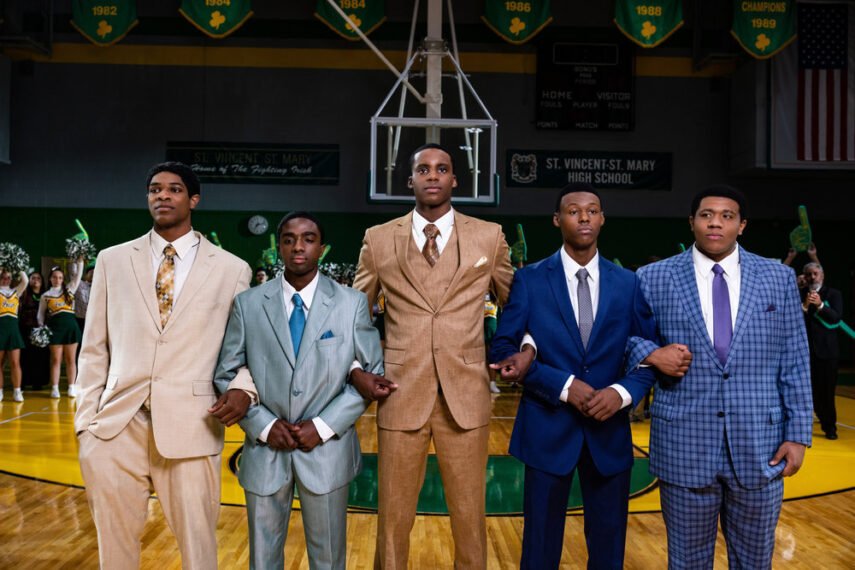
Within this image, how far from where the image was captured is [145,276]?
93.7 inches

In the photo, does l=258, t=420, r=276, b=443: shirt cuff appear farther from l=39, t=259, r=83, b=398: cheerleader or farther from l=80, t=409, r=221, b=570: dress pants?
l=39, t=259, r=83, b=398: cheerleader

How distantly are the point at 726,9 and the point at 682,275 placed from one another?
11.1m

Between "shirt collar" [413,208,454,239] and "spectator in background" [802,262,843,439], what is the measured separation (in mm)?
5101

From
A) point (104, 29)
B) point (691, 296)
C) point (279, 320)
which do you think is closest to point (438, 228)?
point (279, 320)

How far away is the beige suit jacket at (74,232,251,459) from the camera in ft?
7.57

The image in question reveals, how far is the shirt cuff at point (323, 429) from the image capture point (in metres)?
2.33

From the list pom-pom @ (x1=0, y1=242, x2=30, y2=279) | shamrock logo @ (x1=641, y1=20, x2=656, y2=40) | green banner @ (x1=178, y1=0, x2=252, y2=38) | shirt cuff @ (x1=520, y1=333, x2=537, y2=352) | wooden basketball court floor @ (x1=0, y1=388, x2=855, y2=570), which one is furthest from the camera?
shamrock logo @ (x1=641, y1=20, x2=656, y2=40)

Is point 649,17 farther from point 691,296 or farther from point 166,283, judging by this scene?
point 166,283

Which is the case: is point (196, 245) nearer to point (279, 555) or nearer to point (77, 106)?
point (279, 555)

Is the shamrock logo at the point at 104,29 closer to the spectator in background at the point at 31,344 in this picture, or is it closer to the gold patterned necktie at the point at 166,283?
the spectator in background at the point at 31,344

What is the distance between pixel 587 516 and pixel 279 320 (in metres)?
1.25

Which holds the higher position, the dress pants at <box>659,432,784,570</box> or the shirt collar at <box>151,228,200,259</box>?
the shirt collar at <box>151,228,200,259</box>

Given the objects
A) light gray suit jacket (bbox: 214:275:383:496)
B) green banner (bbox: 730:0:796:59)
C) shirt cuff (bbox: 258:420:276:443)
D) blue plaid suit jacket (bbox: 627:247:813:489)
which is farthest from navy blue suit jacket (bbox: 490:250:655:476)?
green banner (bbox: 730:0:796:59)

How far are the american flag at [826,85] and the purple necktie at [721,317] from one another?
9.78 metres
